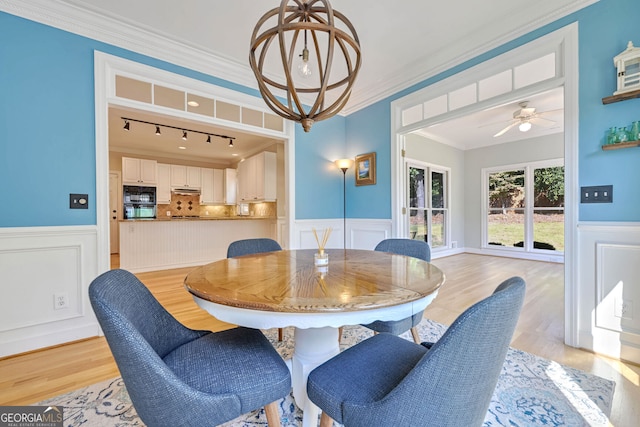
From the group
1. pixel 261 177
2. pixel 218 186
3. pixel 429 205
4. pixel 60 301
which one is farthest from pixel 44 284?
pixel 429 205

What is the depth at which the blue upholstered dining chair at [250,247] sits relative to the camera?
6.76 feet

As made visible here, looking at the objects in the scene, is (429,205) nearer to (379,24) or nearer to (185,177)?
(379,24)

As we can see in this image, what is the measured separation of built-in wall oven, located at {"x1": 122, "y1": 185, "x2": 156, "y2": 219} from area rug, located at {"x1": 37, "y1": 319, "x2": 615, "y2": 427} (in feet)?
17.6

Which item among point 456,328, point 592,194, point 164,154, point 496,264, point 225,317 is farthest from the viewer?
point 164,154

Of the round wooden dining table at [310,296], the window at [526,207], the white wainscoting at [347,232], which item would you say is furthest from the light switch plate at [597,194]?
the window at [526,207]

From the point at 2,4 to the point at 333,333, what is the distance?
325 cm

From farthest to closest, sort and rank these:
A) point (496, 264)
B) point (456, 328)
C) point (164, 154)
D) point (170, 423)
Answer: point (164, 154) < point (496, 264) < point (170, 423) < point (456, 328)

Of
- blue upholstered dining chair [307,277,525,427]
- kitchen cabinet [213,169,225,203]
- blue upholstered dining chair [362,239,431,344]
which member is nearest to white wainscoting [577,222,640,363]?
blue upholstered dining chair [362,239,431,344]

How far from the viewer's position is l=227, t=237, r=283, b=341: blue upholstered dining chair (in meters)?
2.06

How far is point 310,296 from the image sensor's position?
0.90 metres

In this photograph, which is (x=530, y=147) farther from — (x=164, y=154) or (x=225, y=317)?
(x=164, y=154)

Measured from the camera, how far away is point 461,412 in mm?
687

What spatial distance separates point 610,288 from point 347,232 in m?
2.73

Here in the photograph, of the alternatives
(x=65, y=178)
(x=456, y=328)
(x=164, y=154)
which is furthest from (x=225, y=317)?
(x=164, y=154)
